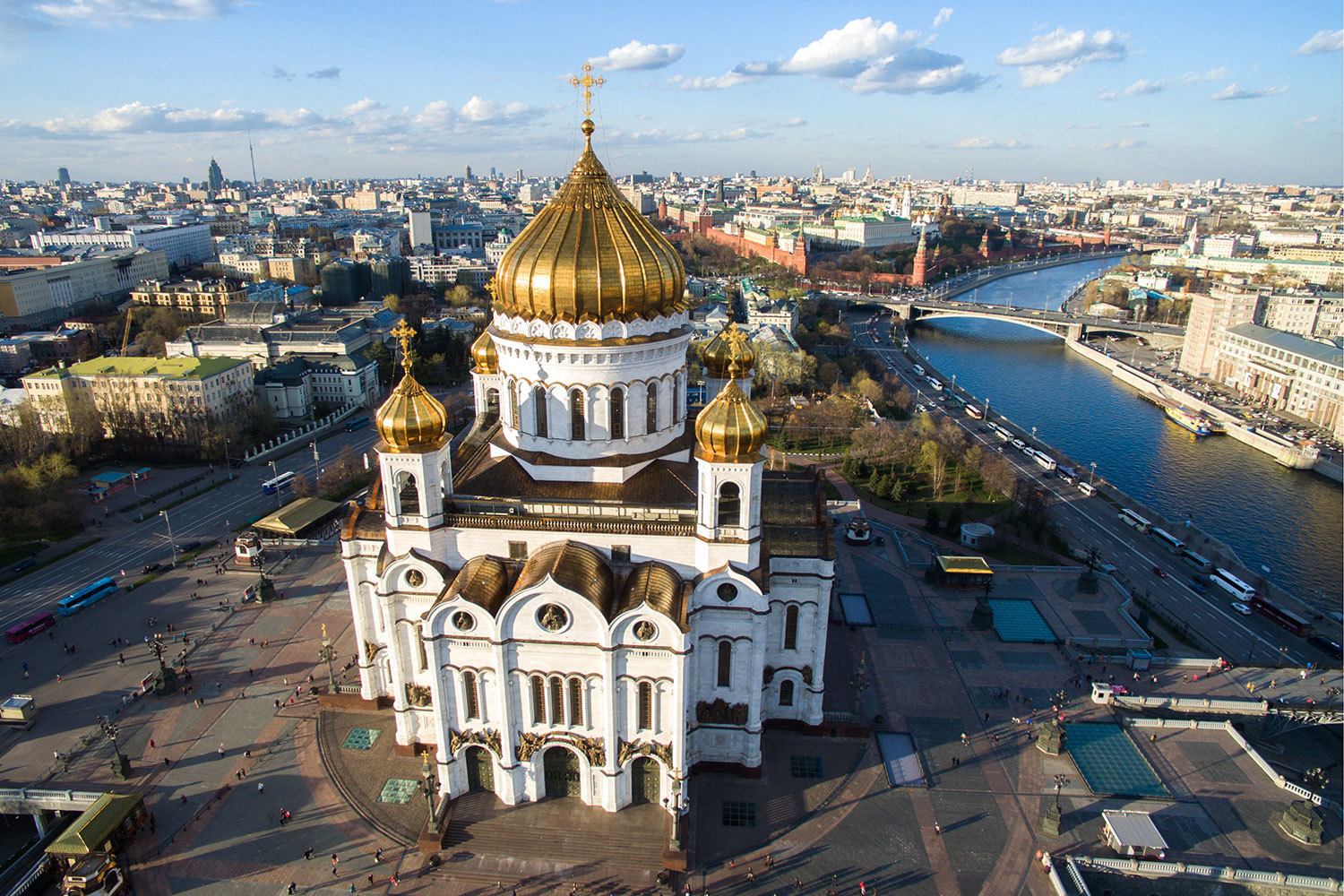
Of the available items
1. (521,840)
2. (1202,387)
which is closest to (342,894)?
(521,840)

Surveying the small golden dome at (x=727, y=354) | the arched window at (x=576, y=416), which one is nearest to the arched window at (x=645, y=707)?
the arched window at (x=576, y=416)

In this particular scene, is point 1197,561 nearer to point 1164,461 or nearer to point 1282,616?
point 1282,616

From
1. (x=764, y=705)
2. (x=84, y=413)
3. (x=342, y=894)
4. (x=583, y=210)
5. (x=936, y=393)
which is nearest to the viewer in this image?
(x=342, y=894)

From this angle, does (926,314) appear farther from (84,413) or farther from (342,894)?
(342,894)

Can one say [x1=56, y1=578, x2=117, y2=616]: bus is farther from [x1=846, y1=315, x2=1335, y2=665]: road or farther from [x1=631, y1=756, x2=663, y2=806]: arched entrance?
[x1=846, y1=315, x2=1335, y2=665]: road

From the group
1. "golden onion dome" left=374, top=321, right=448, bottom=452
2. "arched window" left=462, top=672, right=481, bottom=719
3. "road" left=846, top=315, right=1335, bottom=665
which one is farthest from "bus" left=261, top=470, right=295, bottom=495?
"road" left=846, top=315, right=1335, bottom=665

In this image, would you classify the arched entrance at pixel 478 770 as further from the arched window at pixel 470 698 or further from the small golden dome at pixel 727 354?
the small golden dome at pixel 727 354
